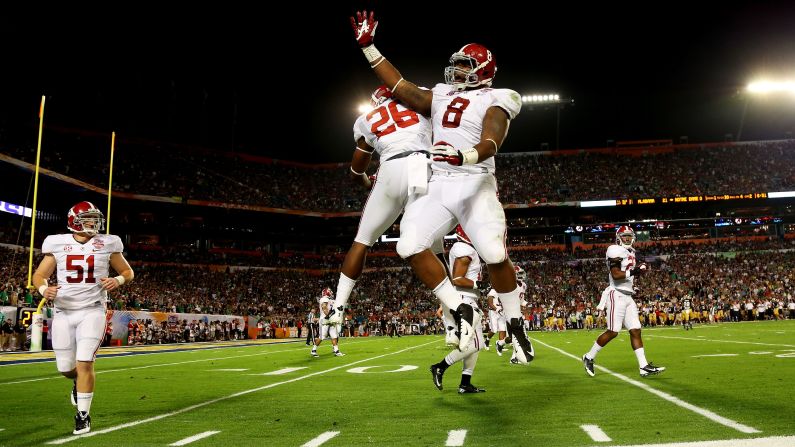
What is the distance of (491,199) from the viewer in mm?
5633

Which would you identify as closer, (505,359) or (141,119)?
(505,359)

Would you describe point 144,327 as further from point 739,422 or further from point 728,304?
point 728,304

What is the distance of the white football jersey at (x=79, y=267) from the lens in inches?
244

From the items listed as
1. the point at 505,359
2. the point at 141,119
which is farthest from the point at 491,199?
the point at 141,119

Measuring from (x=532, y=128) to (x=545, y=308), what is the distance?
72.0 feet

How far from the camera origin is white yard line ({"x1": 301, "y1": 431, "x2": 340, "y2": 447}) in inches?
179

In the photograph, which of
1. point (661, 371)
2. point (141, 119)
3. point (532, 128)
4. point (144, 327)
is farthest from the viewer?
point (532, 128)

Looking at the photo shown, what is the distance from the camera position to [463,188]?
5.63 metres

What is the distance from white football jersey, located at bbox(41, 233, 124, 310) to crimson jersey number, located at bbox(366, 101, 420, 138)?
2.87 metres

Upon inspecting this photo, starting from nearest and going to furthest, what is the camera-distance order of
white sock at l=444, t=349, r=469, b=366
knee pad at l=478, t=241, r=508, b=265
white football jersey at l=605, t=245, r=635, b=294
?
knee pad at l=478, t=241, r=508, b=265 < white sock at l=444, t=349, r=469, b=366 < white football jersey at l=605, t=245, r=635, b=294

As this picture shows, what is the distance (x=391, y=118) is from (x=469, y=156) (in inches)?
70.4

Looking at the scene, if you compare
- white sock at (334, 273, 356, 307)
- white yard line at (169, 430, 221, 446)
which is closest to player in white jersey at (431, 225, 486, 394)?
white sock at (334, 273, 356, 307)

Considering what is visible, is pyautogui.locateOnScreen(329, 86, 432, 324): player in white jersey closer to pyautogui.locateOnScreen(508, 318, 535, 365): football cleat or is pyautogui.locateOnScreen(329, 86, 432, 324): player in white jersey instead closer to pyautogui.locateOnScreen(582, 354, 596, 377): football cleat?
pyautogui.locateOnScreen(508, 318, 535, 365): football cleat

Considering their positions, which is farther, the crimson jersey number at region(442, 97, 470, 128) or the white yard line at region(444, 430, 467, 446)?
the crimson jersey number at region(442, 97, 470, 128)
